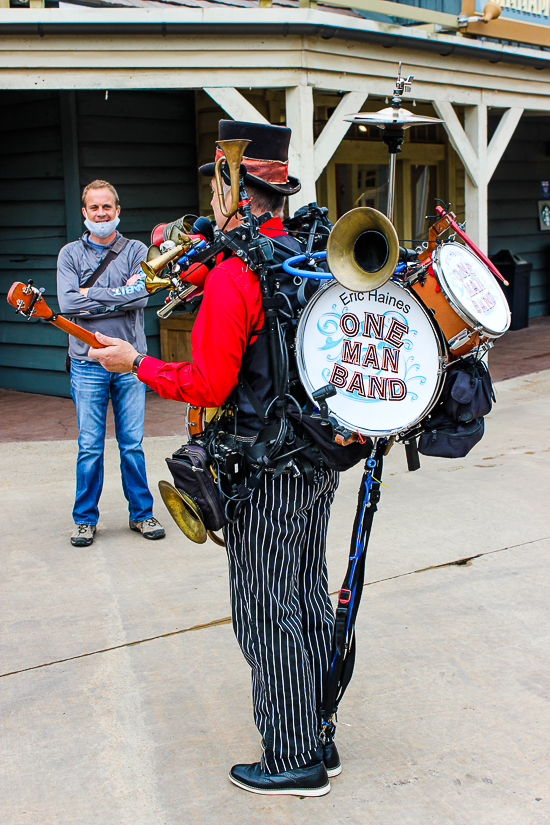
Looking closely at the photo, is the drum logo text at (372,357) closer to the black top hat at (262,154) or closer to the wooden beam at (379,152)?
the black top hat at (262,154)

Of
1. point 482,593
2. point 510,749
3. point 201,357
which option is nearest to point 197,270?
point 201,357

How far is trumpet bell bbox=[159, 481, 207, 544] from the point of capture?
89.3 inches

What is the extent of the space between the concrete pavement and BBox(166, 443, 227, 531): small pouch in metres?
0.82

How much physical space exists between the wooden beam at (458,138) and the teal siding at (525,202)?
160 inches

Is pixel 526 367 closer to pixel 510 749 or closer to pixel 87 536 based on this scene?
pixel 87 536

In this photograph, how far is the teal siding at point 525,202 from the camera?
11.8 metres

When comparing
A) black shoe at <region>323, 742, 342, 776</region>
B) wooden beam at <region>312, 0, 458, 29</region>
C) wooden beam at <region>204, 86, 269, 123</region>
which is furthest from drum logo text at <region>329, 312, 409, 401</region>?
wooden beam at <region>312, 0, 458, 29</region>

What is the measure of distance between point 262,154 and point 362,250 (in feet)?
1.49

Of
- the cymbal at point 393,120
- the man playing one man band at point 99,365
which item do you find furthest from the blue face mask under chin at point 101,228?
the cymbal at point 393,120


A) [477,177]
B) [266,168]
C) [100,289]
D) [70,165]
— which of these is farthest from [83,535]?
[477,177]

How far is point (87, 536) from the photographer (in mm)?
4227

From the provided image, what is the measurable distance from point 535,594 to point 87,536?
2225mm

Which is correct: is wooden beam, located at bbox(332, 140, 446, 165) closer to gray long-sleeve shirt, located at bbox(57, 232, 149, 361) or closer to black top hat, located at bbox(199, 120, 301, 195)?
gray long-sleeve shirt, located at bbox(57, 232, 149, 361)

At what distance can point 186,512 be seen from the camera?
2338 mm
